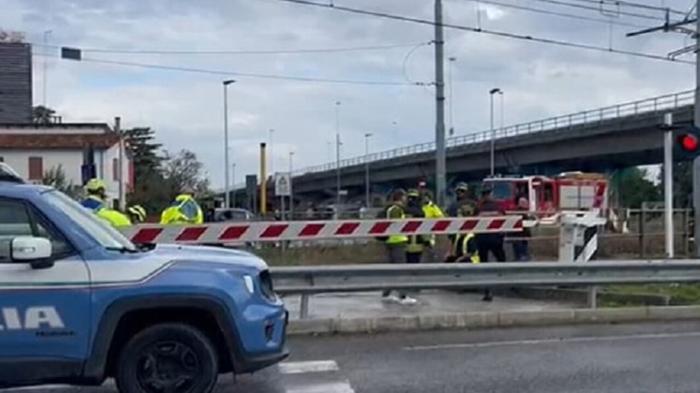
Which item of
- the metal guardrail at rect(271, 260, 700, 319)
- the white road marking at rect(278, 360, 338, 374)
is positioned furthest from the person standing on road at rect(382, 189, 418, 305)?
the white road marking at rect(278, 360, 338, 374)

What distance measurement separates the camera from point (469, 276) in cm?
1313

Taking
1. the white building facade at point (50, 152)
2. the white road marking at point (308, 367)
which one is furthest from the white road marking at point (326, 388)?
the white building facade at point (50, 152)

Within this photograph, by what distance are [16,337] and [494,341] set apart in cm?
569

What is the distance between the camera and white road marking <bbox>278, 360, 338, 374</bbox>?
377 inches

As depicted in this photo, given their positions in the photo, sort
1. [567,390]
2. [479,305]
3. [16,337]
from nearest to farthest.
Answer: [16,337]
[567,390]
[479,305]

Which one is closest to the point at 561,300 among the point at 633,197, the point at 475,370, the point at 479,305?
the point at 479,305

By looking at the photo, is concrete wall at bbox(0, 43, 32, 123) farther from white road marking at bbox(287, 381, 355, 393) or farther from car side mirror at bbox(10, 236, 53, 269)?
car side mirror at bbox(10, 236, 53, 269)

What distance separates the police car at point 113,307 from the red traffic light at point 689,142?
1194 cm

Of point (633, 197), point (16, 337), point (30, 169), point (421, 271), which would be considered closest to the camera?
point (16, 337)

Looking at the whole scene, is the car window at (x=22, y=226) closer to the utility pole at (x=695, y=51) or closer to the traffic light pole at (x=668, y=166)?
the traffic light pole at (x=668, y=166)

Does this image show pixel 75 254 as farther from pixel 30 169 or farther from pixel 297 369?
pixel 30 169

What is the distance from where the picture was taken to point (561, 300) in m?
15.2

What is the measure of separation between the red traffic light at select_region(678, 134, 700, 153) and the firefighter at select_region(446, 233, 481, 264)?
3844 millimetres

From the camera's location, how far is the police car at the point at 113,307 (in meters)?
7.13
